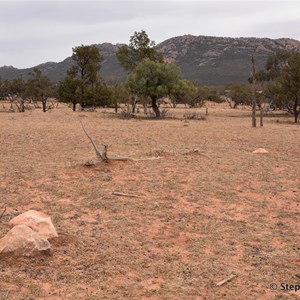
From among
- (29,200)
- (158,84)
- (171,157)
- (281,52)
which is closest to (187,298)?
(29,200)

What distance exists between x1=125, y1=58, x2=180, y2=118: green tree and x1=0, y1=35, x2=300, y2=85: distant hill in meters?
59.6

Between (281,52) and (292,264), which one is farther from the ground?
(281,52)

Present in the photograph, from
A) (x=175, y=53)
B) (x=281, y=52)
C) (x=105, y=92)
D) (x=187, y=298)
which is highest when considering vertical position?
(x=175, y=53)

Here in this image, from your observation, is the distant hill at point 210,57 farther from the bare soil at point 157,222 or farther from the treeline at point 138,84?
the bare soil at point 157,222

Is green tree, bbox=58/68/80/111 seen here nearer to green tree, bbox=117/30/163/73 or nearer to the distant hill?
green tree, bbox=117/30/163/73

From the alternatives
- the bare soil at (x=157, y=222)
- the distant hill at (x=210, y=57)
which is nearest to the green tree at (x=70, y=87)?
the bare soil at (x=157, y=222)

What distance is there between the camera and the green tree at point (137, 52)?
33.7 meters

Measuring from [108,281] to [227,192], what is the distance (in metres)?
4.28

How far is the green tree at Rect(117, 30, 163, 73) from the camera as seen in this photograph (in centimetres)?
3372

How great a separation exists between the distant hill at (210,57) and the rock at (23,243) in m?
83.6

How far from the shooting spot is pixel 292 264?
5039mm

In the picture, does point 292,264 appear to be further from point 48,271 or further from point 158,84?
point 158,84

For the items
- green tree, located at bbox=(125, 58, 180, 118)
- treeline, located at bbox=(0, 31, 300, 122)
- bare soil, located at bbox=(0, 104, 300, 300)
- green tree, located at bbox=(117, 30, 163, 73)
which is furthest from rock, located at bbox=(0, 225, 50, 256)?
green tree, located at bbox=(117, 30, 163, 73)

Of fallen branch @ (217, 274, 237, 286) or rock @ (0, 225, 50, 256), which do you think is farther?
rock @ (0, 225, 50, 256)
